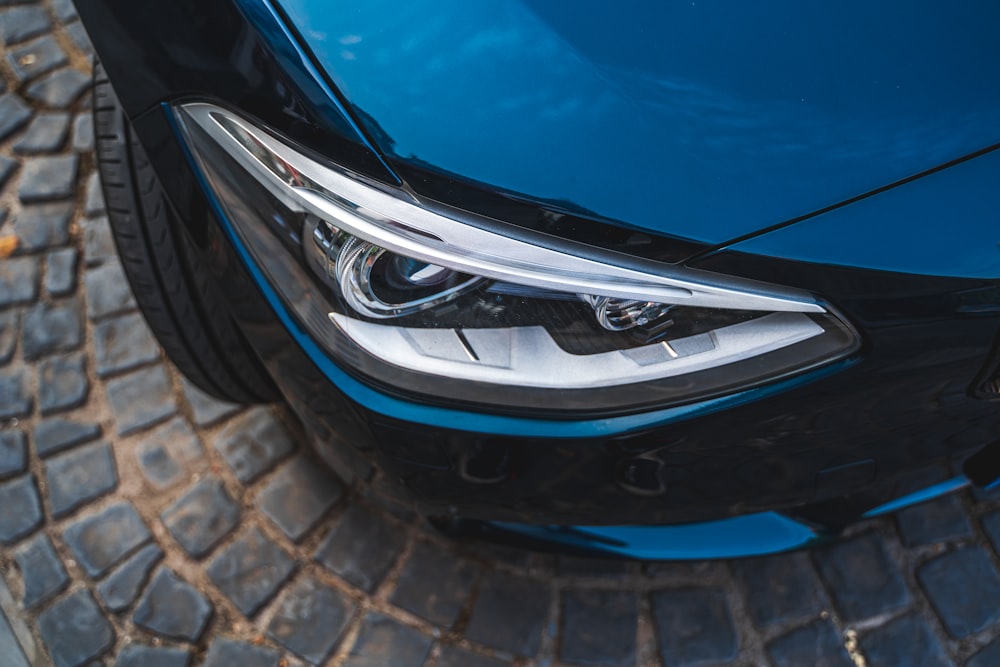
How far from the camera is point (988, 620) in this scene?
1921mm

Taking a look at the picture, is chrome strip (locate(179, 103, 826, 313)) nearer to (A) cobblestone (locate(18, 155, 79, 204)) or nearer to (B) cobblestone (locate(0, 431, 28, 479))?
(B) cobblestone (locate(0, 431, 28, 479))

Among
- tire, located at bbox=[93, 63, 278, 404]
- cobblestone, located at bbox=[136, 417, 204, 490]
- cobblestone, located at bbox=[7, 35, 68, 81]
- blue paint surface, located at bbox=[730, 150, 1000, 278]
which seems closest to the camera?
blue paint surface, located at bbox=[730, 150, 1000, 278]

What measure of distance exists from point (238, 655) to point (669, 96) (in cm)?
153

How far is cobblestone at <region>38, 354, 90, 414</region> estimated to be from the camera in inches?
85.5

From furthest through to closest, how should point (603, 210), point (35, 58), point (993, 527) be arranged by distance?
1. point (35, 58)
2. point (993, 527)
3. point (603, 210)

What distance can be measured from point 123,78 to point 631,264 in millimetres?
915

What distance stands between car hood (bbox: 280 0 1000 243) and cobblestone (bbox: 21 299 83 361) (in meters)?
1.39

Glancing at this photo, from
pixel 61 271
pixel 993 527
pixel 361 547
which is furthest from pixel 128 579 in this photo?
pixel 993 527

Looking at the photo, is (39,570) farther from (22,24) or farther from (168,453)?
(22,24)

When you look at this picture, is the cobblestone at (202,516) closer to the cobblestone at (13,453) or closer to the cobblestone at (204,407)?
the cobblestone at (204,407)

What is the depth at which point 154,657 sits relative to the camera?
1898 mm

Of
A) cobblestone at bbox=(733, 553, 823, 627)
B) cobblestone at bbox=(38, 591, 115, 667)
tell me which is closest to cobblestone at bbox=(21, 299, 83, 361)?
cobblestone at bbox=(38, 591, 115, 667)

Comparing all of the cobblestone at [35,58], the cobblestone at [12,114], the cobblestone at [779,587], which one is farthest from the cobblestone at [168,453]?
the cobblestone at [779,587]

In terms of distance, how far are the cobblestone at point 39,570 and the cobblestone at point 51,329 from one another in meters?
0.51
